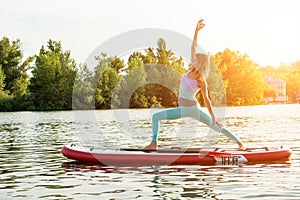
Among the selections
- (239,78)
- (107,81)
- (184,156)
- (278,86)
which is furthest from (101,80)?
(278,86)

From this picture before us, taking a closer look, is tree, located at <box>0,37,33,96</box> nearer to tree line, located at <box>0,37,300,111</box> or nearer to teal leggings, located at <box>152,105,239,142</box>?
tree line, located at <box>0,37,300,111</box>

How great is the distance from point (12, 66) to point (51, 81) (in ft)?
31.9

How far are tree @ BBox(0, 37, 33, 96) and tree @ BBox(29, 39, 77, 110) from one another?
450cm

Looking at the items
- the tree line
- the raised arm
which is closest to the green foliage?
the tree line

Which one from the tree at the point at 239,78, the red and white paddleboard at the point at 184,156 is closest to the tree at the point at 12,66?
the tree at the point at 239,78

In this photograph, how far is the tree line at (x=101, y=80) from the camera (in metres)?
88.5

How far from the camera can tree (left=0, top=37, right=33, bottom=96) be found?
102 metres

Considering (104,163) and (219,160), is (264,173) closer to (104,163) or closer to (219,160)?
(219,160)

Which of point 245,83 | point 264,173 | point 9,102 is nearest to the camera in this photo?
point 264,173

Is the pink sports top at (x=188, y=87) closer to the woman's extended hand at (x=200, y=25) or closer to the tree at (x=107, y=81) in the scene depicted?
the woman's extended hand at (x=200, y=25)

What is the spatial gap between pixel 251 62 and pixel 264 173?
107464 millimetres

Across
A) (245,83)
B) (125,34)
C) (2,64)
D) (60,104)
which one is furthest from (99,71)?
(125,34)

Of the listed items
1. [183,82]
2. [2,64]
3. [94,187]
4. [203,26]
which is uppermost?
[2,64]

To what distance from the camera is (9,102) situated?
90.2 m
